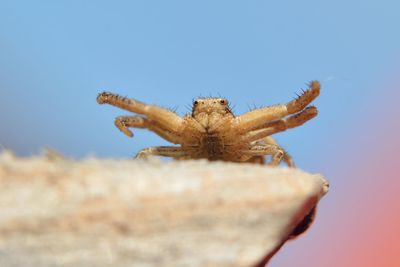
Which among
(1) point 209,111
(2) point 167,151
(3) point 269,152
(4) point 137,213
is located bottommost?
(4) point 137,213

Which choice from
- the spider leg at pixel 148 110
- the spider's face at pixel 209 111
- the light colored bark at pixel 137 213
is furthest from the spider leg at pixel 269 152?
the light colored bark at pixel 137 213

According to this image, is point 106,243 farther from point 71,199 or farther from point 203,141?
point 203,141

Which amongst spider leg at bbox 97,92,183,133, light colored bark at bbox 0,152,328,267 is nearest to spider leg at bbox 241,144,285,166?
spider leg at bbox 97,92,183,133

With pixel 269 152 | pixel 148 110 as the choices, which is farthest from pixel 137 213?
pixel 269 152

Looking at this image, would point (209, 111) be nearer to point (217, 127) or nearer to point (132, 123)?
point (217, 127)

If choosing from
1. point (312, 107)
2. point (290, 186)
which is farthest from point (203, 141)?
point (290, 186)

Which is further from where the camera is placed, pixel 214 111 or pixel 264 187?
pixel 214 111

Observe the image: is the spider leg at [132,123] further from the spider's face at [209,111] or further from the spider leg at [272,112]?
the spider leg at [272,112]
